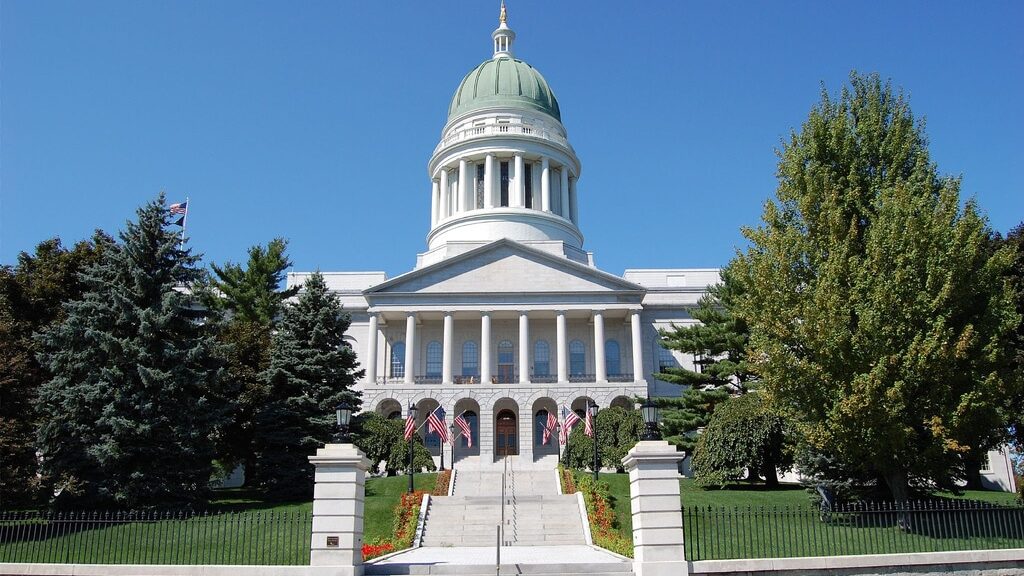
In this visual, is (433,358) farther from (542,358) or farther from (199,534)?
(199,534)

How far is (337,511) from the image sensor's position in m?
15.0

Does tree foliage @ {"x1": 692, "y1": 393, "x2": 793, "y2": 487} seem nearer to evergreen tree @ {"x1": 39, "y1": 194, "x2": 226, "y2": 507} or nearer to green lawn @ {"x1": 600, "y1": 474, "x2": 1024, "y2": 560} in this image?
green lawn @ {"x1": 600, "y1": 474, "x2": 1024, "y2": 560}

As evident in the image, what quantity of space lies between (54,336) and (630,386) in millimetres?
28145

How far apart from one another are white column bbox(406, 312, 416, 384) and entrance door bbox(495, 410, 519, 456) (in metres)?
5.40

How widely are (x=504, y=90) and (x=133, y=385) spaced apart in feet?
141

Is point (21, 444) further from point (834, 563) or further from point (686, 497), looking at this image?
point (834, 563)

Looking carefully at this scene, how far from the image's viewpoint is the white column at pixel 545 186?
5697 cm

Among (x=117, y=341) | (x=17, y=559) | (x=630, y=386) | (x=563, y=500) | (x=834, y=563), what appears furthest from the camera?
(x=630, y=386)

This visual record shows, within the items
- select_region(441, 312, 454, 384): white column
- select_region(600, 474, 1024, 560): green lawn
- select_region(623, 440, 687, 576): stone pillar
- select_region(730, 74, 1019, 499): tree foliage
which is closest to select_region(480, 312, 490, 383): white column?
select_region(441, 312, 454, 384): white column

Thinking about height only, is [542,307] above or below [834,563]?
above

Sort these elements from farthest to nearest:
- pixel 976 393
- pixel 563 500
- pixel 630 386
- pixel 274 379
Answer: pixel 630 386 < pixel 274 379 < pixel 563 500 < pixel 976 393

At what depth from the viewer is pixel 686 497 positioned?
87.5 feet

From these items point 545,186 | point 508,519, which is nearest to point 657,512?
point 508,519

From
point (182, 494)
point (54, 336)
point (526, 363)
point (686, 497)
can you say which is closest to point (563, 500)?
point (686, 497)
